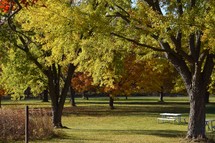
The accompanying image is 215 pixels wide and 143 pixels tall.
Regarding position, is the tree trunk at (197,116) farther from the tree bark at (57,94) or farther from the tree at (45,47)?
the tree bark at (57,94)

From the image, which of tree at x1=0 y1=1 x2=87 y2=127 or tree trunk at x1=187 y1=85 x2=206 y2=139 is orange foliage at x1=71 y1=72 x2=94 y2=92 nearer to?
tree at x1=0 y1=1 x2=87 y2=127

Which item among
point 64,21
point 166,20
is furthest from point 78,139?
point 166,20

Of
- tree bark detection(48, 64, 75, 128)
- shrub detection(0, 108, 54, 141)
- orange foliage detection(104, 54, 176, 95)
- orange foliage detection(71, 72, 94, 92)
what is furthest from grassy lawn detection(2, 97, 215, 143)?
orange foliage detection(71, 72, 94, 92)

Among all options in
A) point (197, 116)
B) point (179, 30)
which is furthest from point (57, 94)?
point (179, 30)

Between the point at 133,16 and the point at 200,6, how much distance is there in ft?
7.80

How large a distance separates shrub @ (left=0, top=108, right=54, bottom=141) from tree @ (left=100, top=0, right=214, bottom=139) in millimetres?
4610

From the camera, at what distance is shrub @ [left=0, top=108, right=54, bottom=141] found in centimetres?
1598

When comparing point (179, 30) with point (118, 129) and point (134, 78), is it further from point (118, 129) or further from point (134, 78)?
point (134, 78)

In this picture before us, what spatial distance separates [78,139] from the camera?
16969 mm

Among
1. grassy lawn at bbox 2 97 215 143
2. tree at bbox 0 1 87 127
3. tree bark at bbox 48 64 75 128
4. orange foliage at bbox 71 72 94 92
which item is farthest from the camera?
orange foliage at bbox 71 72 94 92

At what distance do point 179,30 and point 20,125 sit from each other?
698 cm

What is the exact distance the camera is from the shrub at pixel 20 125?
52.4 ft

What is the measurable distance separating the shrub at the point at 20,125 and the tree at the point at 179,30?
4.61m

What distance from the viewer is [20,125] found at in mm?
16234
